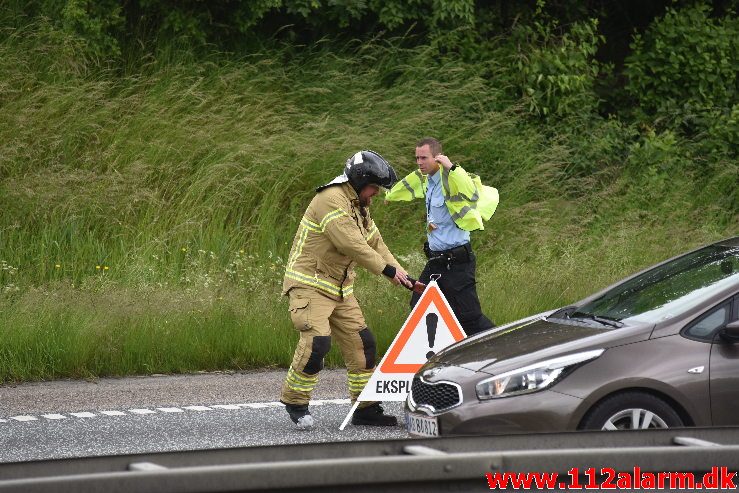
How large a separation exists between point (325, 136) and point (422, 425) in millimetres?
10927

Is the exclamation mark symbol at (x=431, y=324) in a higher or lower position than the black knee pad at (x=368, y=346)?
higher

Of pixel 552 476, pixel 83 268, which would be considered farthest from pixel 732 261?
pixel 83 268

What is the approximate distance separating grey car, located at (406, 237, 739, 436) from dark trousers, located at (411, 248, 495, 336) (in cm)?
285

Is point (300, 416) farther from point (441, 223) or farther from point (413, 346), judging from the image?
point (441, 223)

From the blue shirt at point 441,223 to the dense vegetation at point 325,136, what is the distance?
1.85m

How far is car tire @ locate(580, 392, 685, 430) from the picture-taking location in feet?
22.5

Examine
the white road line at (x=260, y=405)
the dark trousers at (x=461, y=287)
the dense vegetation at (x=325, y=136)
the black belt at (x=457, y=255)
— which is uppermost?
the dense vegetation at (x=325, y=136)

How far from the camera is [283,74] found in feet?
62.0

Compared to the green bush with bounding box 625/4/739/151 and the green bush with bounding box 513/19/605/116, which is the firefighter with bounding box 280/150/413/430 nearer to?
the green bush with bounding box 513/19/605/116

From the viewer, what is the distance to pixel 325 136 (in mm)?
18062

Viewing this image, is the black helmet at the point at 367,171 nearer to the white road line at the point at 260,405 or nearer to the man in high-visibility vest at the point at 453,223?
the man in high-visibility vest at the point at 453,223

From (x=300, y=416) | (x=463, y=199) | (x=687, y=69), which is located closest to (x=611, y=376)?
(x=300, y=416)

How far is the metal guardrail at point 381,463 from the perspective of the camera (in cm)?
337

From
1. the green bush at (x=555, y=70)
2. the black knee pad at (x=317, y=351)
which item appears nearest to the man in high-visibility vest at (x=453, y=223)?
the black knee pad at (x=317, y=351)
